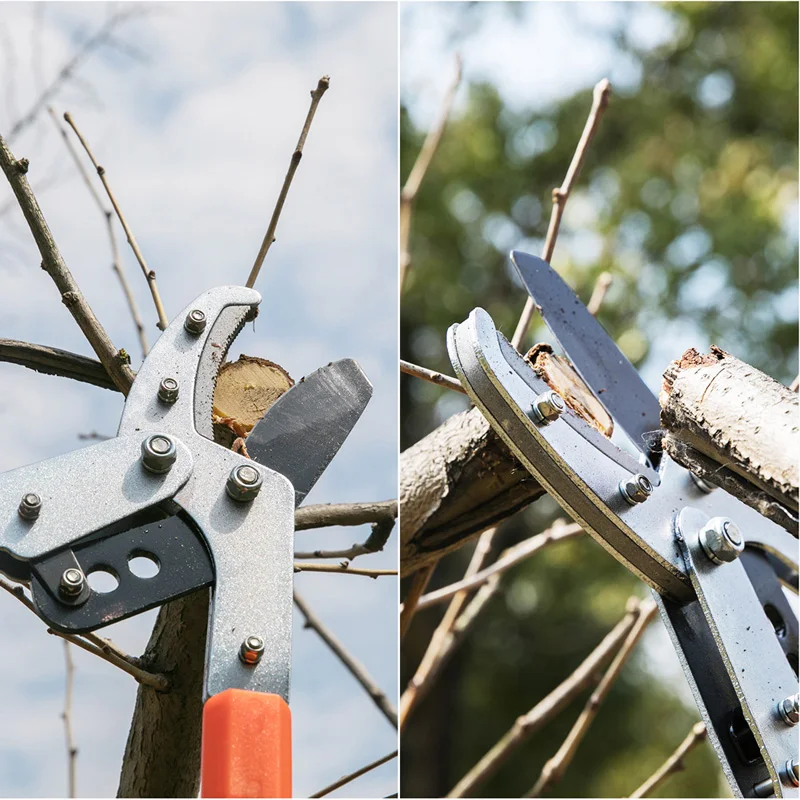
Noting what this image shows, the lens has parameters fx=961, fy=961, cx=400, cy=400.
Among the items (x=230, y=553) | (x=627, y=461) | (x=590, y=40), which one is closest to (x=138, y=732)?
(x=230, y=553)

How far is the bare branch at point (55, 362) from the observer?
695mm

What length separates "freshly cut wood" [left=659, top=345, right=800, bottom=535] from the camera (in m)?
0.51

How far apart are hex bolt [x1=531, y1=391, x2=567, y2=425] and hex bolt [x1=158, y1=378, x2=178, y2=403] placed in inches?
9.0

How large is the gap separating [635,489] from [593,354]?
0.14m

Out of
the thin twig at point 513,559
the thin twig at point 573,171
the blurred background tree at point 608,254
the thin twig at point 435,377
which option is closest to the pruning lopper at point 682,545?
the thin twig at point 435,377

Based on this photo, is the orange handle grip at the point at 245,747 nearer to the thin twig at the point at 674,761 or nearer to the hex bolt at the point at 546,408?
the hex bolt at the point at 546,408

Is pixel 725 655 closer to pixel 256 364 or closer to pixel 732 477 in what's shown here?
pixel 732 477

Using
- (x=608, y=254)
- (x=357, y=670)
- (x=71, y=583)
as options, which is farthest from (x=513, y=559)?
(x=608, y=254)

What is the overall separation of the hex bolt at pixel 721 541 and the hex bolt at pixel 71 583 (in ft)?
1.34

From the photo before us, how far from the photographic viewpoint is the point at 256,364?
734 mm

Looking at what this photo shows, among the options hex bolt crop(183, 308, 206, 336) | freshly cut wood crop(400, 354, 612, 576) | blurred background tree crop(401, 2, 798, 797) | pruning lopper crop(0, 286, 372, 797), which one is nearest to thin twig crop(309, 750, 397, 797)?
freshly cut wood crop(400, 354, 612, 576)

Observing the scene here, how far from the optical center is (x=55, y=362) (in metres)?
0.72

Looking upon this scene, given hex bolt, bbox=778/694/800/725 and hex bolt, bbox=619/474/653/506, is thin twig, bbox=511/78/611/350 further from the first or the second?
hex bolt, bbox=778/694/800/725

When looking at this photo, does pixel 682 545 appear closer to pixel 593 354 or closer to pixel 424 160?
pixel 593 354
